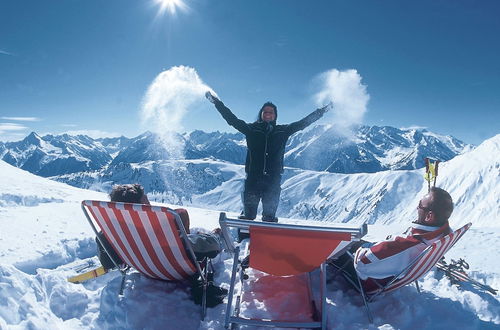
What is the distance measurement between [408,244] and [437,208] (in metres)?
0.64

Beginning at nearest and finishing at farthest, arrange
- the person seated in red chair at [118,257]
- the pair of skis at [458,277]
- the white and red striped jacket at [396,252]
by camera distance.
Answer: the white and red striped jacket at [396,252] → the person seated in red chair at [118,257] → the pair of skis at [458,277]


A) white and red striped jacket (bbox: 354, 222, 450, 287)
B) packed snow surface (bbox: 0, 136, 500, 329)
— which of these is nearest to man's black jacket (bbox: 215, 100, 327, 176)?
packed snow surface (bbox: 0, 136, 500, 329)

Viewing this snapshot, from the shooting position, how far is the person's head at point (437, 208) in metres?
4.14

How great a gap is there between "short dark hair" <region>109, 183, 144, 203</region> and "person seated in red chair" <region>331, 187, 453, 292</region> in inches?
125

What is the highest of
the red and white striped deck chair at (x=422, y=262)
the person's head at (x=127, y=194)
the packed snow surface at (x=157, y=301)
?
the person's head at (x=127, y=194)

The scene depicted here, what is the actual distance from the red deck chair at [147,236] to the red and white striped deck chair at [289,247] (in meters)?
0.68

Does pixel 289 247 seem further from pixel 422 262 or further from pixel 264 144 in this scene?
pixel 264 144

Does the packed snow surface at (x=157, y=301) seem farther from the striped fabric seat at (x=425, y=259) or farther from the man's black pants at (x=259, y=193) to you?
the man's black pants at (x=259, y=193)

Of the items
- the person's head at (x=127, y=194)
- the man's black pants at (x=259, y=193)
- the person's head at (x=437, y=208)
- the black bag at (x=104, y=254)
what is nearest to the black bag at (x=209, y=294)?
the black bag at (x=104, y=254)

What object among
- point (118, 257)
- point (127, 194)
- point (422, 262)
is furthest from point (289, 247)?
point (118, 257)

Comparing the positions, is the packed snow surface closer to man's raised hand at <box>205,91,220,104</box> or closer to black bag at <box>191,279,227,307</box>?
black bag at <box>191,279,227,307</box>

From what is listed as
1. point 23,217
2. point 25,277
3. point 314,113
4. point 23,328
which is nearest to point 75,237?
A: point 23,217

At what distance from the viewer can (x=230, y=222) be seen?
336 centimetres

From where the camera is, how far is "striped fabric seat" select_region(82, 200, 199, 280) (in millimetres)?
3887
